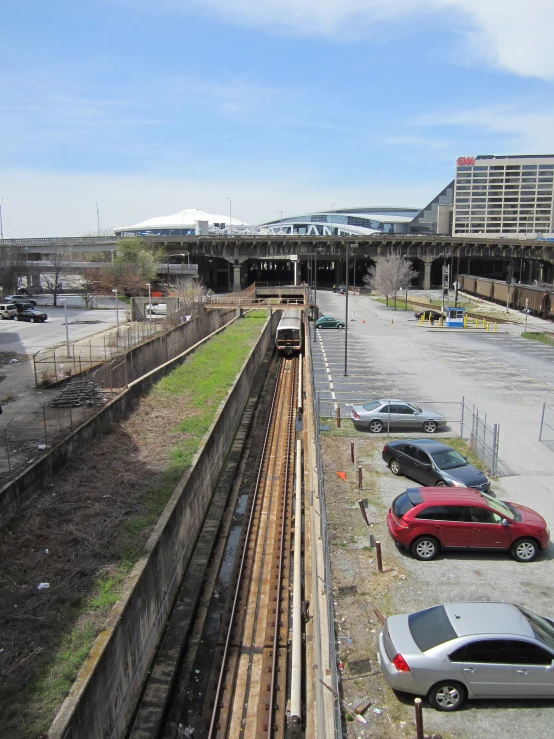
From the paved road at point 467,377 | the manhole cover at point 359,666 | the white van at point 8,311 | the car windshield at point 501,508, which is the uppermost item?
the white van at point 8,311

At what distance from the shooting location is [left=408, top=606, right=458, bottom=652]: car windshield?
8.81 meters

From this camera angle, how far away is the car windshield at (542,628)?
8828 millimetres

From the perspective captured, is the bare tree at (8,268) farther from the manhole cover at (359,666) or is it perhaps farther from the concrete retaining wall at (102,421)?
the manhole cover at (359,666)

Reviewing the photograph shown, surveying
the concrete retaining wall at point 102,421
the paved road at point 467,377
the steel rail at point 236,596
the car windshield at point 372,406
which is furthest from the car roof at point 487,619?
the car windshield at point 372,406

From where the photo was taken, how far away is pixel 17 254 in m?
80.5

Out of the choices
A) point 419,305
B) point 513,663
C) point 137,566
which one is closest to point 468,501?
point 513,663

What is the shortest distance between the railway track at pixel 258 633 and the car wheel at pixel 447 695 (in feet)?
9.63

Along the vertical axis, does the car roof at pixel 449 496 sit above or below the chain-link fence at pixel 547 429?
above

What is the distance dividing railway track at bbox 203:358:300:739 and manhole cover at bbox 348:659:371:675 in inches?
71.4

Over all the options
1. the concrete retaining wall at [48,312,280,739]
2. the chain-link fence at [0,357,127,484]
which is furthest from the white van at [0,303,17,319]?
the concrete retaining wall at [48,312,280,739]

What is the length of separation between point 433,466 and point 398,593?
18.1 ft

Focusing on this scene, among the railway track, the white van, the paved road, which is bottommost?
the railway track

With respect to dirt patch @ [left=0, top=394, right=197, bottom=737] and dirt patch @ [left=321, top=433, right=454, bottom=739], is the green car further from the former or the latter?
dirt patch @ [left=0, top=394, right=197, bottom=737]

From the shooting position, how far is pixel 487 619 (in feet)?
29.8
